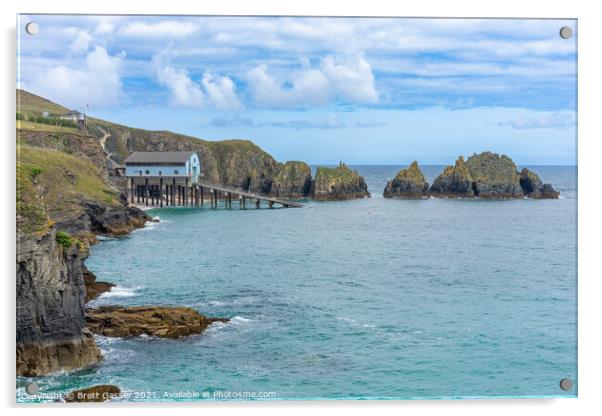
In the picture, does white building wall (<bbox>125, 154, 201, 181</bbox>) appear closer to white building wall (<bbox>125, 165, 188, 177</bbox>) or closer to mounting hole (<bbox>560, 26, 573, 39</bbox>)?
white building wall (<bbox>125, 165, 188, 177</bbox>)

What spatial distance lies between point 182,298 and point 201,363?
794 centimetres

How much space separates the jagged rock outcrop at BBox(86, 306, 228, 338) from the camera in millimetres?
21891

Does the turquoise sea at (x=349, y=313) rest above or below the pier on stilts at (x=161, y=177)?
below

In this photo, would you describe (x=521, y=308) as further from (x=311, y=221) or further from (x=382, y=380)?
(x=311, y=221)

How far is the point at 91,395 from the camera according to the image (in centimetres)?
1598

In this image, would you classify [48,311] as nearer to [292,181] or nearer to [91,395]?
[91,395]

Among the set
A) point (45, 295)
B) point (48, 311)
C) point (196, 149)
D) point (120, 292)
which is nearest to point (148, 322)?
point (48, 311)

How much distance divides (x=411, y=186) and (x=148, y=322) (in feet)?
168

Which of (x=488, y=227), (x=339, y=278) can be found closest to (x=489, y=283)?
(x=339, y=278)

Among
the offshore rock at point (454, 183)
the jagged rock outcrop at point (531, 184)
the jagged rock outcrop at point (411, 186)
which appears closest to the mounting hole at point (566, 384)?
the jagged rock outcrop at point (411, 186)

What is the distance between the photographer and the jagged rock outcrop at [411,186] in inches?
2675

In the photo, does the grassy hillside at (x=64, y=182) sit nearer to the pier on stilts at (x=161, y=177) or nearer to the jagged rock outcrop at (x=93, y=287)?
the pier on stilts at (x=161, y=177)

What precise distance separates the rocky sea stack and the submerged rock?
56158 mm

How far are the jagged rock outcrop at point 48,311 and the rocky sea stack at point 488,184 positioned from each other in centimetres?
5393
